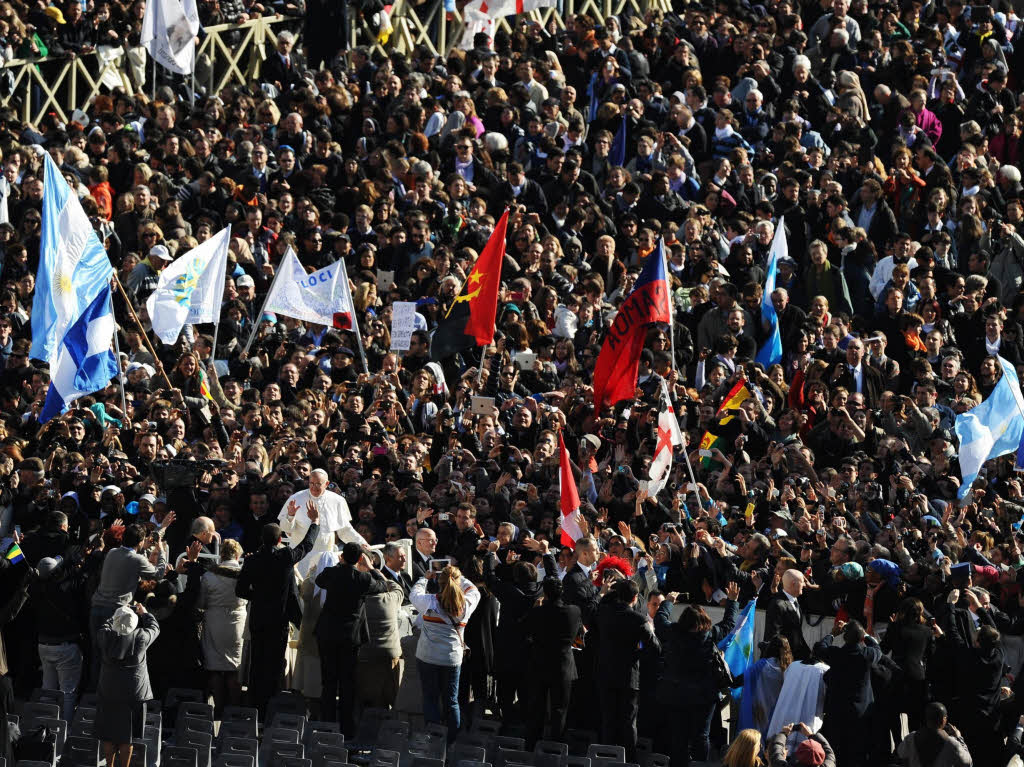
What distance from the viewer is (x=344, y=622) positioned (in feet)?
55.2

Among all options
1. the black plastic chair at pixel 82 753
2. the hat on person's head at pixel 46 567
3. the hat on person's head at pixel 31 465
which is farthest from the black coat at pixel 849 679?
the hat on person's head at pixel 31 465

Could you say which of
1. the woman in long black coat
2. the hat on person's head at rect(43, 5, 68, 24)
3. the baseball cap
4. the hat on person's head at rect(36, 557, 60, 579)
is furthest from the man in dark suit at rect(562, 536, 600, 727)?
the hat on person's head at rect(43, 5, 68, 24)

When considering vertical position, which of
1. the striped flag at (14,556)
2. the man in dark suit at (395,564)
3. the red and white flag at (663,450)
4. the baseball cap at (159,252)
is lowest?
the striped flag at (14,556)

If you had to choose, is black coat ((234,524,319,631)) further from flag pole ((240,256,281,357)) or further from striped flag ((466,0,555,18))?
striped flag ((466,0,555,18))

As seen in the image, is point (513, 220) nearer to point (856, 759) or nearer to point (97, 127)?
point (97, 127)

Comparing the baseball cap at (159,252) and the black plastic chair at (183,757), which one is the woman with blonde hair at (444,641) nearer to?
the black plastic chair at (183,757)

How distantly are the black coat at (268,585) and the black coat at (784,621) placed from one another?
Result: 354cm

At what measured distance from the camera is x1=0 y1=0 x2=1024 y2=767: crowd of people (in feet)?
54.6

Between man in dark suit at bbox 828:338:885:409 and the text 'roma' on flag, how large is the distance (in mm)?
1806

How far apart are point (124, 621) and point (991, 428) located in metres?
7.69

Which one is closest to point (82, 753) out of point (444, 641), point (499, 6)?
point (444, 641)

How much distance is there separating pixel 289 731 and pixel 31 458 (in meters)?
5.50

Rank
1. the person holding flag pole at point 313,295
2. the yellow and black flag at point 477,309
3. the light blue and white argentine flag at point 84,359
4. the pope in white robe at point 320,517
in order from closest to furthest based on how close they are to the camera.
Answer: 1. the pope in white robe at point 320,517
2. the light blue and white argentine flag at point 84,359
3. the yellow and black flag at point 477,309
4. the person holding flag pole at point 313,295

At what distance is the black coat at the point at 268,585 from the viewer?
16.9 m
